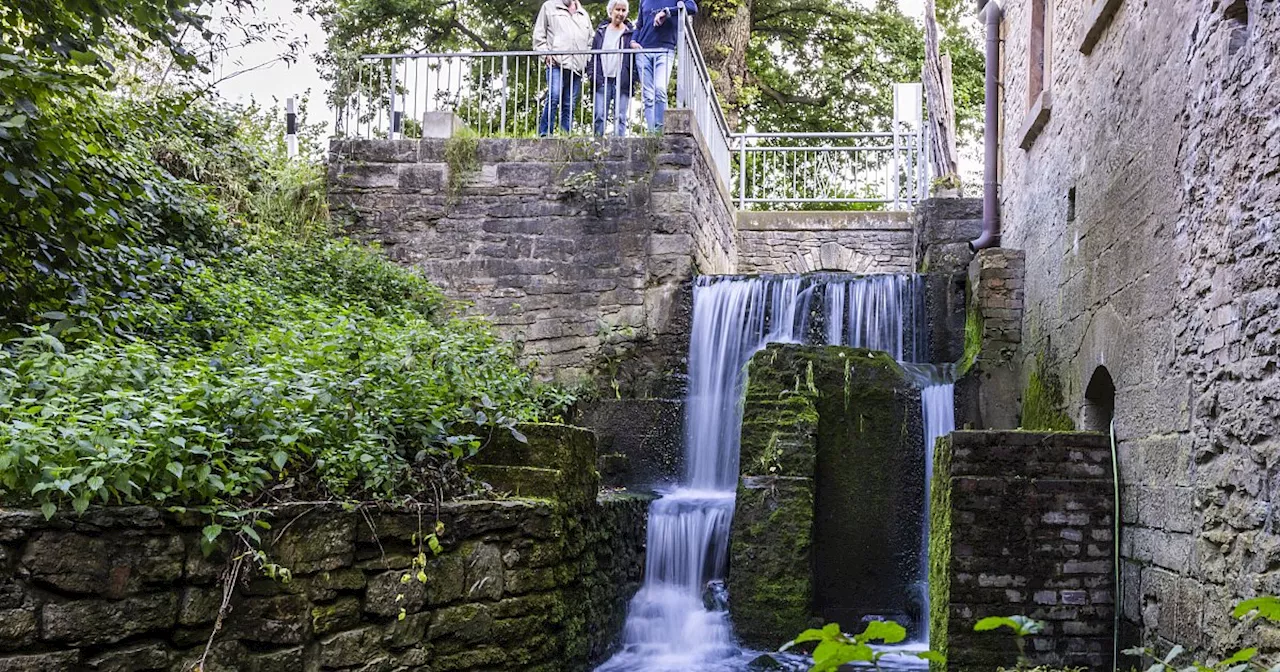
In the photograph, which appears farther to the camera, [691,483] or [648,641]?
[691,483]

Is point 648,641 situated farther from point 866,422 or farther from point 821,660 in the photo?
point 821,660

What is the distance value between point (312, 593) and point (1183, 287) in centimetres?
357

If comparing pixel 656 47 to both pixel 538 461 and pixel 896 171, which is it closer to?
pixel 896 171

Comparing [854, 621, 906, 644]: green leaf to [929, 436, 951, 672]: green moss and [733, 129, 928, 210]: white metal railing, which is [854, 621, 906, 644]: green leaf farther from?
[733, 129, 928, 210]: white metal railing

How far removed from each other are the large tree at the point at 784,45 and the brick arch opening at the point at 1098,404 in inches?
407

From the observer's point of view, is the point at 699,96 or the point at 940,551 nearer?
the point at 940,551

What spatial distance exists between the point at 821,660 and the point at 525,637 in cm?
321

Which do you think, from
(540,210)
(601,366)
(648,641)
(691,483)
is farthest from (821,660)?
(540,210)

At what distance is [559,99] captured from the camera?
1042 centimetres

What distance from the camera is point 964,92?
17.9 meters

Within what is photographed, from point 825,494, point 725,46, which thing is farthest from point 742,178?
point 825,494

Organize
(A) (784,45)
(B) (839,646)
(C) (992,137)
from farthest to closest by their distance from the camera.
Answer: (A) (784,45)
(C) (992,137)
(B) (839,646)

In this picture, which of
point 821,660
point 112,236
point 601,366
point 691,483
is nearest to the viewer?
point 821,660

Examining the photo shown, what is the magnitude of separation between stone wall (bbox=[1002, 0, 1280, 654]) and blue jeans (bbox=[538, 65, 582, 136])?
509cm
